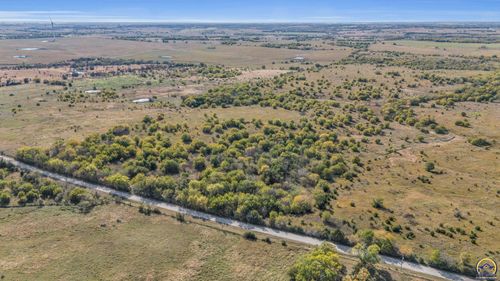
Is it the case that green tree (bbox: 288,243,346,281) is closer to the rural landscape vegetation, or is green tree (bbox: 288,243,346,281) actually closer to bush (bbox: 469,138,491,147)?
the rural landscape vegetation

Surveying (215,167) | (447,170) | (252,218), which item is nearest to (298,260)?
(252,218)

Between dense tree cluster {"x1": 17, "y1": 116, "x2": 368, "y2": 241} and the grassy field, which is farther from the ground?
dense tree cluster {"x1": 17, "y1": 116, "x2": 368, "y2": 241}

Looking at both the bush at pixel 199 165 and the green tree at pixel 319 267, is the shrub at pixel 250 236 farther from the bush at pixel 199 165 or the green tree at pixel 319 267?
the bush at pixel 199 165

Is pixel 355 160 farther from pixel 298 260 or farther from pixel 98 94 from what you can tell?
pixel 98 94

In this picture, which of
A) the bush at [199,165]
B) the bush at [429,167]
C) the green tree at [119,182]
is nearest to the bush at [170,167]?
the bush at [199,165]

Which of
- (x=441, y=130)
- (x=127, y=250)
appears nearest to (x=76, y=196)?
(x=127, y=250)

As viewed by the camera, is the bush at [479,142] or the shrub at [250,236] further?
the bush at [479,142]

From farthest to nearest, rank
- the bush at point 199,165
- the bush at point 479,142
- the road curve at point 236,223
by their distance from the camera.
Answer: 1. the bush at point 479,142
2. the bush at point 199,165
3. the road curve at point 236,223

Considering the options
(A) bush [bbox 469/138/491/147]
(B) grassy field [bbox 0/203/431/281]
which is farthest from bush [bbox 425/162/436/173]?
(B) grassy field [bbox 0/203/431/281]

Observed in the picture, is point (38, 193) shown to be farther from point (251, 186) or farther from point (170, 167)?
point (251, 186)
